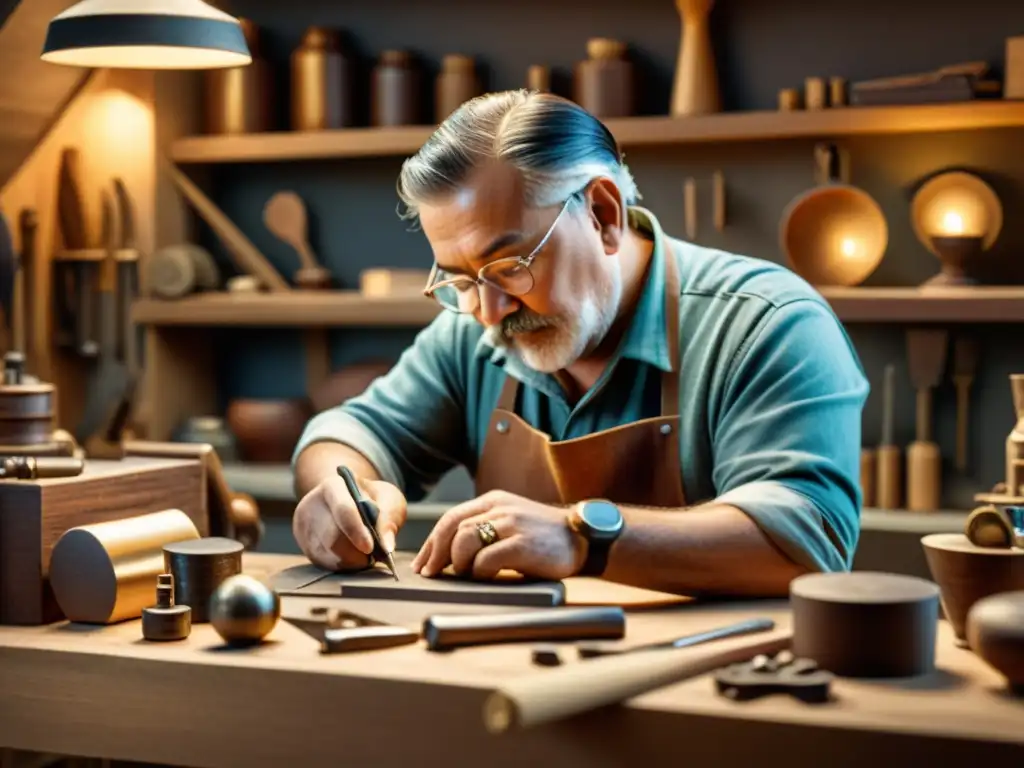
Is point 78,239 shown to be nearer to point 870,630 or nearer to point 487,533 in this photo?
point 487,533

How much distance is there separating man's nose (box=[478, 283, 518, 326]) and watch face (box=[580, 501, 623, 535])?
46cm

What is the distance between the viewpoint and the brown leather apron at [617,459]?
2.67 meters

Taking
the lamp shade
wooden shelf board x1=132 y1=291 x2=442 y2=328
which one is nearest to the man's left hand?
the lamp shade

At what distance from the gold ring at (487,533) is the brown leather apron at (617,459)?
56cm

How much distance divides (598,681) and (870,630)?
1.15 feet

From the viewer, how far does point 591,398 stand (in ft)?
9.03

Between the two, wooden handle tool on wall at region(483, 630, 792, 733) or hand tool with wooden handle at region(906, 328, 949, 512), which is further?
hand tool with wooden handle at region(906, 328, 949, 512)

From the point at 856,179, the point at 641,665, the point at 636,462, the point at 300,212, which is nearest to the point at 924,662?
the point at 641,665

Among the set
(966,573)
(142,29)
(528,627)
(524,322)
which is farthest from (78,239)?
(966,573)

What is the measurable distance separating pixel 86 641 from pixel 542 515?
0.67 meters

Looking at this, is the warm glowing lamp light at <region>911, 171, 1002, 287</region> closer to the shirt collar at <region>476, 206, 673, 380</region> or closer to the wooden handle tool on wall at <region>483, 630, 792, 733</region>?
the shirt collar at <region>476, 206, 673, 380</region>

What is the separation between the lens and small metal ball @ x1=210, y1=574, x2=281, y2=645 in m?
1.88

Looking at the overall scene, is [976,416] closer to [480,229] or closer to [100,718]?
[480,229]

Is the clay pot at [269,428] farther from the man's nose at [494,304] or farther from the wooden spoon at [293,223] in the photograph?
the man's nose at [494,304]
